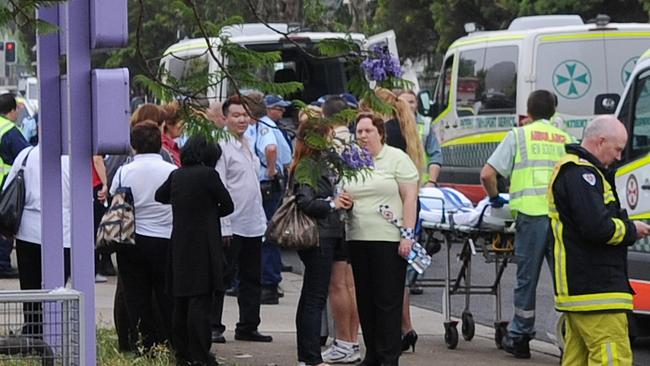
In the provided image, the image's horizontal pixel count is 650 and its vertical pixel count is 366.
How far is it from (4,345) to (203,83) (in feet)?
4.68

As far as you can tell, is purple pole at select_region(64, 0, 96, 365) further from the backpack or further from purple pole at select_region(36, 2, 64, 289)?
the backpack

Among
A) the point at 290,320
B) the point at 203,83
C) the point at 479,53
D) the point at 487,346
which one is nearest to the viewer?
the point at 203,83

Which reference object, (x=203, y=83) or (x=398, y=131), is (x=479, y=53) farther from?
(x=203, y=83)

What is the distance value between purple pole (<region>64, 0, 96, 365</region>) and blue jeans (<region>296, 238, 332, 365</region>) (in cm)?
297

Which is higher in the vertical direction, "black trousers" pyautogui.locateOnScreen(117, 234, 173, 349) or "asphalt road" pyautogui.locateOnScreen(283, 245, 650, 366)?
"black trousers" pyautogui.locateOnScreen(117, 234, 173, 349)

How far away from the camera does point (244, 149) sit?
10.9 meters

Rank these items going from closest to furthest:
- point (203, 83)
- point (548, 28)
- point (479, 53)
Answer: point (203, 83) < point (548, 28) < point (479, 53)

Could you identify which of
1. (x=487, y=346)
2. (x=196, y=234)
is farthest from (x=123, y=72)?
(x=487, y=346)

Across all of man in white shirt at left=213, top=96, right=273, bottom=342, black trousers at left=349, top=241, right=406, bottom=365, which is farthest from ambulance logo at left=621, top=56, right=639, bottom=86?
black trousers at left=349, top=241, right=406, bottom=365

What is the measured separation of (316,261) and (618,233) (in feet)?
7.70

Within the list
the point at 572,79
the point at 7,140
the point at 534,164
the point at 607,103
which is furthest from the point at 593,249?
the point at 572,79

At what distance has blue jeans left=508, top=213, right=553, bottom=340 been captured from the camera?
33.7 feet

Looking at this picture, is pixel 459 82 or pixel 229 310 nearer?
pixel 229 310

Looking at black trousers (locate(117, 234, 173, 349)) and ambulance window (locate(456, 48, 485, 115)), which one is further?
ambulance window (locate(456, 48, 485, 115))
